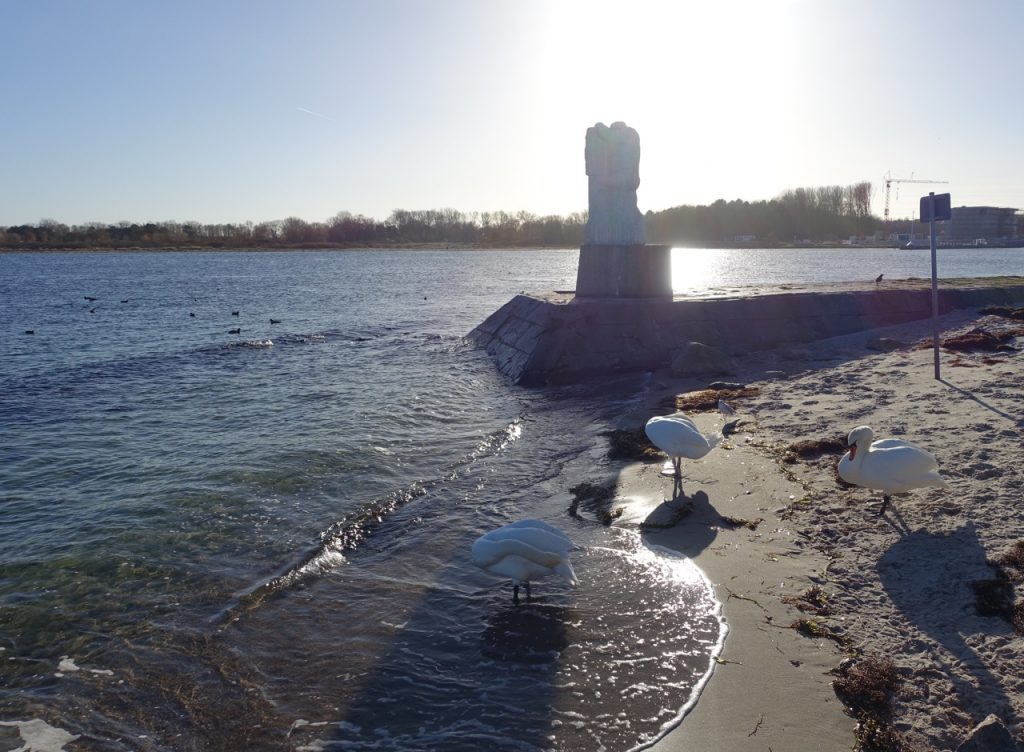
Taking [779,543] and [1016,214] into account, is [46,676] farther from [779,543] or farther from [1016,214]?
[1016,214]

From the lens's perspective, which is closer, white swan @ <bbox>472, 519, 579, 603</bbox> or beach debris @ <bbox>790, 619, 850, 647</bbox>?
beach debris @ <bbox>790, 619, 850, 647</bbox>

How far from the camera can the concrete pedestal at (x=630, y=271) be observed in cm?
1705

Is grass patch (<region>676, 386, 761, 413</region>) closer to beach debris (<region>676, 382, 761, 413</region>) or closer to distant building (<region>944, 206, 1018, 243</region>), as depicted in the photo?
beach debris (<region>676, 382, 761, 413</region>)

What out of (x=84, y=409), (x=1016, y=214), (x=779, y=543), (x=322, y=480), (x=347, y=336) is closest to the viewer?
(x=779, y=543)

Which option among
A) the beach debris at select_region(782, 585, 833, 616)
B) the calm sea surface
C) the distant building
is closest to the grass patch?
the calm sea surface

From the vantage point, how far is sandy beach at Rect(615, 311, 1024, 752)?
4047 mm

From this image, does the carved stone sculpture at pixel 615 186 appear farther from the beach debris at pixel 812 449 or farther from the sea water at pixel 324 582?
the beach debris at pixel 812 449

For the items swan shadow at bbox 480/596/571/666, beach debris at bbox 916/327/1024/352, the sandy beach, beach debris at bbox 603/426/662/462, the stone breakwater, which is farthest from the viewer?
the stone breakwater

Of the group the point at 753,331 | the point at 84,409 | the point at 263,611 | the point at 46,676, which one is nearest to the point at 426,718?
the point at 263,611

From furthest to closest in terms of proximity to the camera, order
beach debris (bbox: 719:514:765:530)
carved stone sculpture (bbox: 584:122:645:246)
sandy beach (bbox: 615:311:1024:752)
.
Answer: carved stone sculpture (bbox: 584:122:645:246), beach debris (bbox: 719:514:765:530), sandy beach (bbox: 615:311:1024:752)

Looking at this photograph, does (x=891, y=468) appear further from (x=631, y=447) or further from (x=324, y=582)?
(x=324, y=582)

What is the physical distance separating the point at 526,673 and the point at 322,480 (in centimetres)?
502

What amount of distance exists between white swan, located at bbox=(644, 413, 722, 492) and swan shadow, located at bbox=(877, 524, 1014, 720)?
218 centimetres

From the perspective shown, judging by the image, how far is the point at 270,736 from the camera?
4.31m
